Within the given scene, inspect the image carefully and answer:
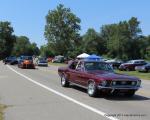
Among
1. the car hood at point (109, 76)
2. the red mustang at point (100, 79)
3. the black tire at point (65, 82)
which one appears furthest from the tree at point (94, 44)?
the car hood at point (109, 76)

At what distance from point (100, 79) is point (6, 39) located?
152143 mm

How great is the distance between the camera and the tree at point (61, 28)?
10575 centimetres

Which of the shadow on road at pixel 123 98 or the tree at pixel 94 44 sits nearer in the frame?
the shadow on road at pixel 123 98

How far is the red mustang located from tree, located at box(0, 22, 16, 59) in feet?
473

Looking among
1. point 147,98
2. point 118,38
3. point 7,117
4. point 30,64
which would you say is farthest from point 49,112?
point 118,38

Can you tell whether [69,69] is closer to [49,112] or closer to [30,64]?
[49,112]

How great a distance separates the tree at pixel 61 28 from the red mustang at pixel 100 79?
85843mm

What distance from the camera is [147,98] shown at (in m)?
16.9

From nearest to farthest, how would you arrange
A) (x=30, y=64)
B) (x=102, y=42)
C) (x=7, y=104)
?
(x=7, y=104) < (x=30, y=64) < (x=102, y=42)

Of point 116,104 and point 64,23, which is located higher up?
point 64,23

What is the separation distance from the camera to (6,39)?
16588 cm

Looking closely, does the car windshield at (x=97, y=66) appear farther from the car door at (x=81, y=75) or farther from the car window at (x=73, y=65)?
the car window at (x=73, y=65)

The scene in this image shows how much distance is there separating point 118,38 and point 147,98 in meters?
96.7

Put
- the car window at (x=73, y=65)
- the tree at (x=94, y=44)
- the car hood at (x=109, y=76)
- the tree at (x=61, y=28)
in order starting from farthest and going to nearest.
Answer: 1. the tree at (x=94, y=44)
2. the tree at (x=61, y=28)
3. the car window at (x=73, y=65)
4. the car hood at (x=109, y=76)
